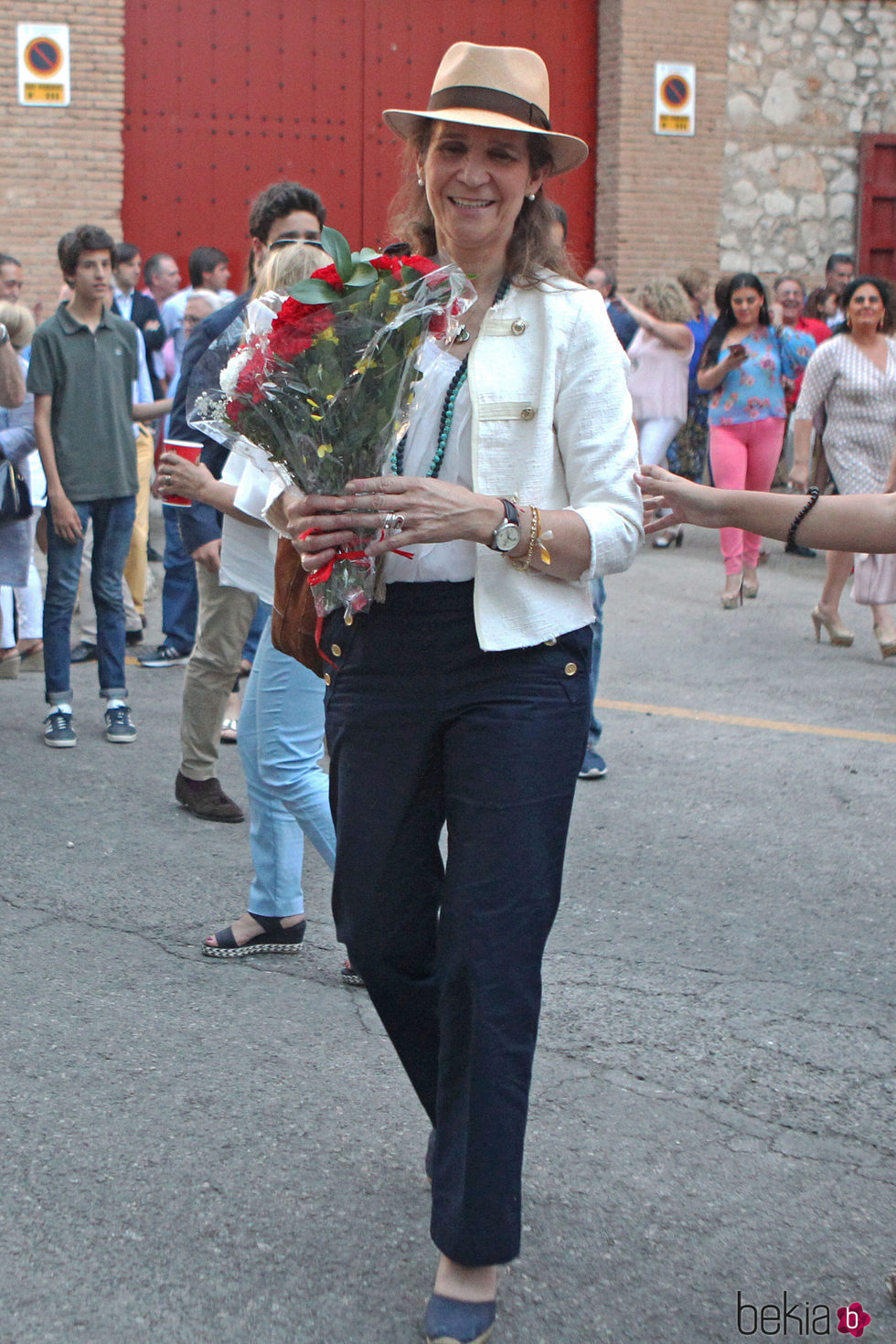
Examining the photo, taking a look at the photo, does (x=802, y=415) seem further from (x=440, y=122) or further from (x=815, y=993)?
(x=440, y=122)

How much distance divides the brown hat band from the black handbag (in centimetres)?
455

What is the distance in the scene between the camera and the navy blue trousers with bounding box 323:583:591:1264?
2.60 meters

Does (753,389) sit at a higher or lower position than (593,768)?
higher

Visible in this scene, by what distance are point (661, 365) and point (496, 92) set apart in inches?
378

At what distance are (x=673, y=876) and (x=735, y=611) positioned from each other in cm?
553

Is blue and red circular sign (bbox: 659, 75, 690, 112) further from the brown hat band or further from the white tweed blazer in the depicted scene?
the white tweed blazer

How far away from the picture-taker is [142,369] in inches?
327

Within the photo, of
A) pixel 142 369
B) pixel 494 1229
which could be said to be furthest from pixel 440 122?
pixel 142 369

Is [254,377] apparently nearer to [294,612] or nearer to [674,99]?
[294,612]

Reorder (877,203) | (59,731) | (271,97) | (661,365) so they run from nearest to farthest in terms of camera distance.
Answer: (59,731)
(661,365)
(271,97)
(877,203)

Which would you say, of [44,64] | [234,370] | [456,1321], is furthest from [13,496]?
[44,64]

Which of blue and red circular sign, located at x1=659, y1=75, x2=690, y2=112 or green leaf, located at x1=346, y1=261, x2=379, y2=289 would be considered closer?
green leaf, located at x1=346, y1=261, x2=379, y2=289

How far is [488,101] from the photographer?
271cm
